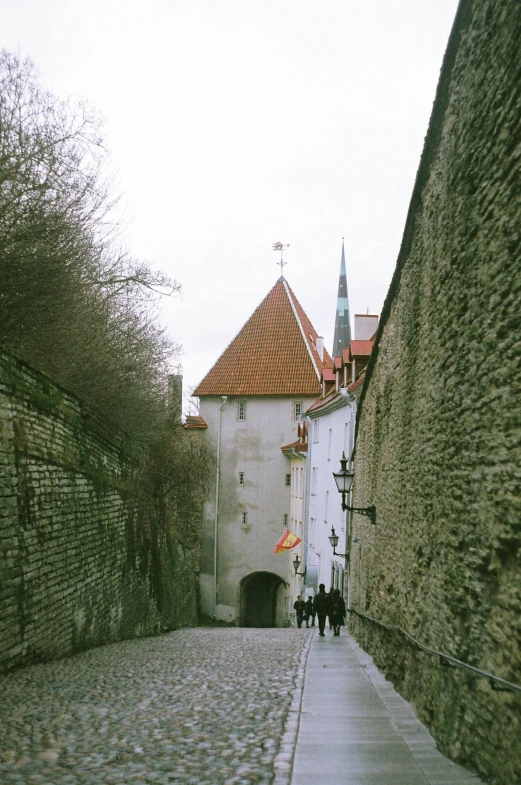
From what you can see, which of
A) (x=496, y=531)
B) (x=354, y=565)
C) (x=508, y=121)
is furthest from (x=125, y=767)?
(x=354, y=565)

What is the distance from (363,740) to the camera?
259 inches

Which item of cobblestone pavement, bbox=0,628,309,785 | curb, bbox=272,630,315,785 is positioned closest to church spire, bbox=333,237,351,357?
cobblestone pavement, bbox=0,628,309,785

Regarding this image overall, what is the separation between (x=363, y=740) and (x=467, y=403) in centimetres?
288

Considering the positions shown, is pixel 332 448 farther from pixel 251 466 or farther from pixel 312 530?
pixel 251 466

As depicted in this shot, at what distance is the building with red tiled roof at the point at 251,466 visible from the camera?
42.1 meters

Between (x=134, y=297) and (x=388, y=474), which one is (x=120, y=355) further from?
(x=388, y=474)

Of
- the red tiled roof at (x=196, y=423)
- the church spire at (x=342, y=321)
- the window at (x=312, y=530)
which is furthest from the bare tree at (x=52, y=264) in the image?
the church spire at (x=342, y=321)

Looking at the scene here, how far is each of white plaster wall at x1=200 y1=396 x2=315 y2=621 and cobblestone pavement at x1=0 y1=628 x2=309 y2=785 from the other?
3005cm

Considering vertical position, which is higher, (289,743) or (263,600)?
(289,743)

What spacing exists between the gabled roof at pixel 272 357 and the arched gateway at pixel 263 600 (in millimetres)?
9809

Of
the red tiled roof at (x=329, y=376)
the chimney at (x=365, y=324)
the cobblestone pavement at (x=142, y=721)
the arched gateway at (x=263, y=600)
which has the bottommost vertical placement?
the arched gateway at (x=263, y=600)

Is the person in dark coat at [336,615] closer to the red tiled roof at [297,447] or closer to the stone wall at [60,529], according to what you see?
the stone wall at [60,529]

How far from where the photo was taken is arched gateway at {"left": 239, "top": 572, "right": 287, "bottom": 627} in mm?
43062

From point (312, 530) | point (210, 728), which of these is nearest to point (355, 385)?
point (312, 530)
